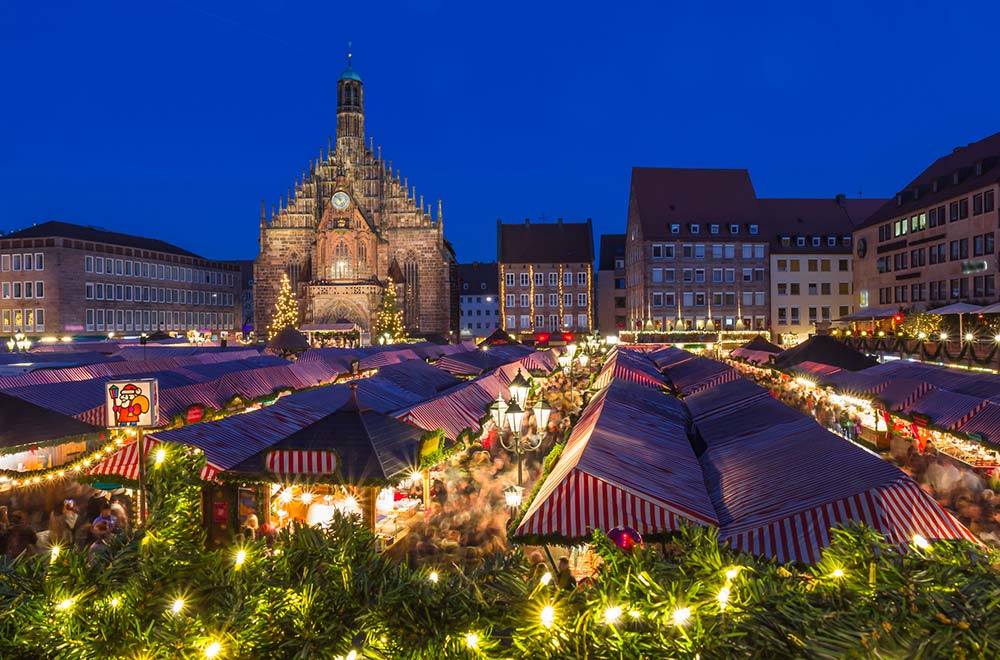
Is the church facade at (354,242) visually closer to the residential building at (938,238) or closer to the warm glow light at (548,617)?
the residential building at (938,238)

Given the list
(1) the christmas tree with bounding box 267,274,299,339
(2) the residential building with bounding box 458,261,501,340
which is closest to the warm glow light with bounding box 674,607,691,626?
(1) the christmas tree with bounding box 267,274,299,339

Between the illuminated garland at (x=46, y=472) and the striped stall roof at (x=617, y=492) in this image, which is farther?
the illuminated garland at (x=46, y=472)

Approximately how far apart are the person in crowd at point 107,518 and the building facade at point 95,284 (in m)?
63.3

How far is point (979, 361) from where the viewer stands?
24.1 m

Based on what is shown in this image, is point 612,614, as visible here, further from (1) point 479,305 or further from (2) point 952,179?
(1) point 479,305

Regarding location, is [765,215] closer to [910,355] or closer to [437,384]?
[910,355]

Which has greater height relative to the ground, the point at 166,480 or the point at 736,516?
the point at 166,480

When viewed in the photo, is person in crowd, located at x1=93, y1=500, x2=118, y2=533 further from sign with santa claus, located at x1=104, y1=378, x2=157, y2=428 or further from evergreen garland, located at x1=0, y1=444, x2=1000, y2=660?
evergreen garland, located at x1=0, y1=444, x2=1000, y2=660

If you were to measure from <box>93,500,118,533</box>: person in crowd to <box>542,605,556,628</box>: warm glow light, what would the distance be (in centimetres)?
1155

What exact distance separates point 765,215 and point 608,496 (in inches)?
2629

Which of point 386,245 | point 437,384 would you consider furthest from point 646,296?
point 437,384

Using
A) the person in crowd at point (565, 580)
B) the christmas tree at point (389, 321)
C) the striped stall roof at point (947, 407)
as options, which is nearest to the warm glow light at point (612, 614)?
the person in crowd at point (565, 580)

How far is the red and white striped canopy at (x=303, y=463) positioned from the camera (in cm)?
1002

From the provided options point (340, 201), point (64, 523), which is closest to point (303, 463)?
point (64, 523)
